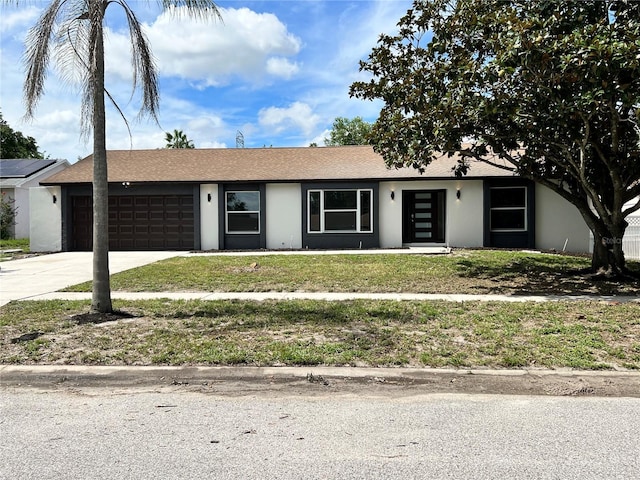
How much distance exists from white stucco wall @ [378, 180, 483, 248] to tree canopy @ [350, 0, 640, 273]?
4812mm

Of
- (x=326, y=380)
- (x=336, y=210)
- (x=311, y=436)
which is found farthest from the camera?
(x=336, y=210)

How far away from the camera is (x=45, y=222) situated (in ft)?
60.3

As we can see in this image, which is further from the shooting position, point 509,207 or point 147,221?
point 147,221

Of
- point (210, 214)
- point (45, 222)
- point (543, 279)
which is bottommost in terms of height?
point (543, 279)

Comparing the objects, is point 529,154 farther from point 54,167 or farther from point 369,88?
point 54,167

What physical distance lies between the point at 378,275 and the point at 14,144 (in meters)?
43.3

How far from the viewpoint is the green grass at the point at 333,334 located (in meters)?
5.05

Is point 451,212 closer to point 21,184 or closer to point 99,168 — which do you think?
point 99,168

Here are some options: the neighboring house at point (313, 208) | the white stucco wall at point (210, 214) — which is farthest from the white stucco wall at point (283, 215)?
the white stucco wall at point (210, 214)

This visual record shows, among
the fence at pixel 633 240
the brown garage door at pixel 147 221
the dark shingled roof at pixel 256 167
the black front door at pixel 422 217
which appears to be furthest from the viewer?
the black front door at pixel 422 217

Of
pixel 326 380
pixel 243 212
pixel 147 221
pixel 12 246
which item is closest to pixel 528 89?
pixel 326 380

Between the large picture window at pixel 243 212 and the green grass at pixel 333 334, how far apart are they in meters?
10.0

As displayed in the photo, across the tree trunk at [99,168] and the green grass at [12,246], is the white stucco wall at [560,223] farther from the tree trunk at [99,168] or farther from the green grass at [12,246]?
the green grass at [12,246]

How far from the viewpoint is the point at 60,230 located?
1823 cm
